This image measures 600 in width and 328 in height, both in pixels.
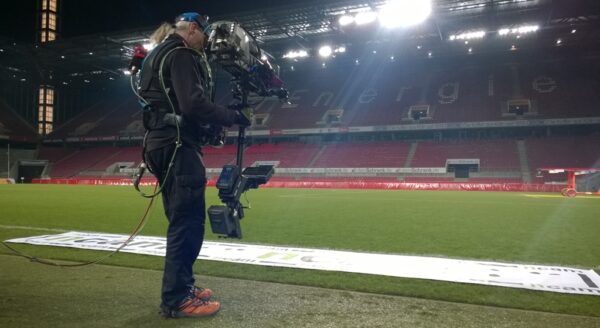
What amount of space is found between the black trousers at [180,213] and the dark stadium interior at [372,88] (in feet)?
80.6

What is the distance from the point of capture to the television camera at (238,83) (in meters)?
3.09

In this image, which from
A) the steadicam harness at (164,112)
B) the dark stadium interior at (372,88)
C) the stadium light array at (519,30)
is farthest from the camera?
the stadium light array at (519,30)

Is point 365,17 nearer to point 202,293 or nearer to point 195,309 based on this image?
point 202,293

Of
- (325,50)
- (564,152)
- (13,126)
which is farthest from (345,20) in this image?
(13,126)

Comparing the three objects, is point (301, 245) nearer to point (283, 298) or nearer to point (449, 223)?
point (283, 298)

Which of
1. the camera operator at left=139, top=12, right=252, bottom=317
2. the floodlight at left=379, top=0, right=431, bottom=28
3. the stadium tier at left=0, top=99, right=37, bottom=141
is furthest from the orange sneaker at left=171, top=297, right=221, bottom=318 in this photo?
the stadium tier at left=0, top=99, right=37, bottom=141

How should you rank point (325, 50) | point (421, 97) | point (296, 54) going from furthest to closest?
point (421, 97) < point (296, 54) < point (325, 50)

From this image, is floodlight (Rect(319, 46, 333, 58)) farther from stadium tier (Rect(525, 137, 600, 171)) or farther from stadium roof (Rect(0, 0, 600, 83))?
stadium tier (Rect(525, 137, 600, 171))

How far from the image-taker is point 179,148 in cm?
250

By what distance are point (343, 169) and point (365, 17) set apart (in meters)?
11.6

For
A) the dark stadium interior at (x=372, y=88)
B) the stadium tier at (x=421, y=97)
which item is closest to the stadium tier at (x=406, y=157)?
the dark stadium interior at (x=372, y=88)

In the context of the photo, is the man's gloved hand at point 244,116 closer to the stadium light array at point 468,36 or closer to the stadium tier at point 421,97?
the stadium light array at point 468,36

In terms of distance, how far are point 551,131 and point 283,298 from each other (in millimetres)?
35859

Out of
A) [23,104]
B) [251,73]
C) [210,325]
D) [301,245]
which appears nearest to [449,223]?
[301,245]
